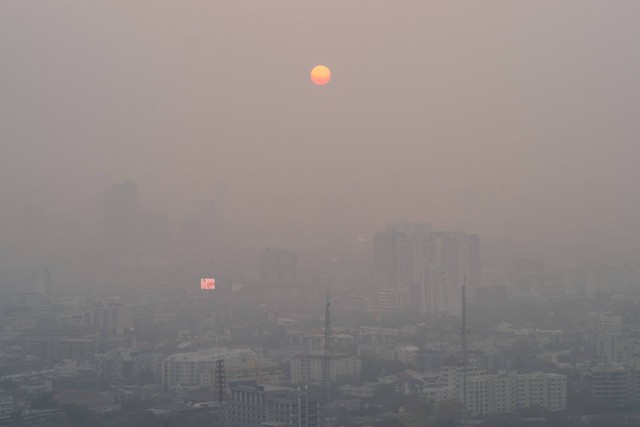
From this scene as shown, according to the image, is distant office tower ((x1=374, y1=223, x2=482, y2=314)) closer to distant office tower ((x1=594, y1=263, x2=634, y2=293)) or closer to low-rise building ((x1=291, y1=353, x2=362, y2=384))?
distant office tower ((x1=594, y1=263, x2=634, y2=293))

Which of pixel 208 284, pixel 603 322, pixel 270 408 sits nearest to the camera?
pixel 270 408

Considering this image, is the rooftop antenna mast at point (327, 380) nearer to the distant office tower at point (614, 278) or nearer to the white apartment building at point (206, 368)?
the white apartment building at point (206, 368)

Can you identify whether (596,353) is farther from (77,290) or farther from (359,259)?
(77,290)

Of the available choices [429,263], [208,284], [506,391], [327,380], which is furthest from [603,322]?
[506,391]

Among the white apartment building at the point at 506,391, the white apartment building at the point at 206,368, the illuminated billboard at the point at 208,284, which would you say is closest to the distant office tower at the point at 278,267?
the illuminated billboard at the point at 208,284

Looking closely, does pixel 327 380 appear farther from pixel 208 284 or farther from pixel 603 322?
pixel 603 322

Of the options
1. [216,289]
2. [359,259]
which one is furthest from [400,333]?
[216,289]

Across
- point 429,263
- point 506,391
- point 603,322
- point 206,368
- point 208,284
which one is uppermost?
point 429,263
